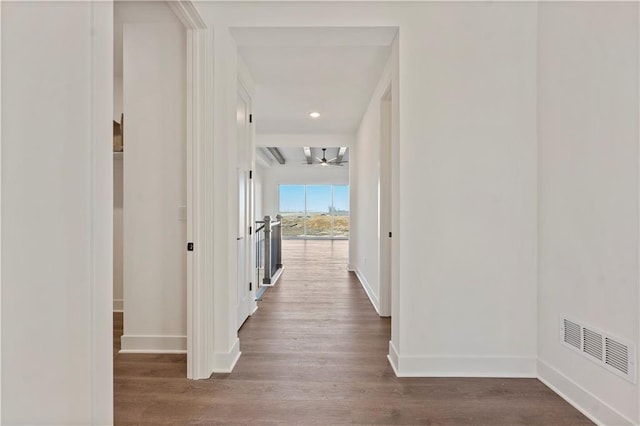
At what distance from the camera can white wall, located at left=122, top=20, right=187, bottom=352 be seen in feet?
8.75

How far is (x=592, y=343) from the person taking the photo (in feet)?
6.11

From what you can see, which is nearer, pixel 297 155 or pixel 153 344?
pixel 153 344

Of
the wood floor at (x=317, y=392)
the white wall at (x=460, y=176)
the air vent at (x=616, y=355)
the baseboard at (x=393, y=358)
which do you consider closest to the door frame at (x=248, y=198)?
the wood floor at (x=317, y=392)

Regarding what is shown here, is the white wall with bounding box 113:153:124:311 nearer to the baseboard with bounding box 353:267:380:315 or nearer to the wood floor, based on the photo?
the wood floor

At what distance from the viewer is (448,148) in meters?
2.32

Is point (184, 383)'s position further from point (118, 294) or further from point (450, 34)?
point (450, 34)

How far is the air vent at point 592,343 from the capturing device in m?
1.82

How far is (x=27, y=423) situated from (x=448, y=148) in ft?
7.81

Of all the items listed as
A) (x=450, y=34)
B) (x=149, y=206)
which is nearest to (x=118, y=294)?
(x=149, y=206)

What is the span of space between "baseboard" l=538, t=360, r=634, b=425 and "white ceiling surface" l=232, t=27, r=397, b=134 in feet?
8.06

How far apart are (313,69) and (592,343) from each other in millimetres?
2896

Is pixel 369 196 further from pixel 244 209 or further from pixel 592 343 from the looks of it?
pixel 592 343

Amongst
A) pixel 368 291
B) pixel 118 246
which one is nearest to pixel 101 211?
pixel 118 246

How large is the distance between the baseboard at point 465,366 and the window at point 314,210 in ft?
34.1
